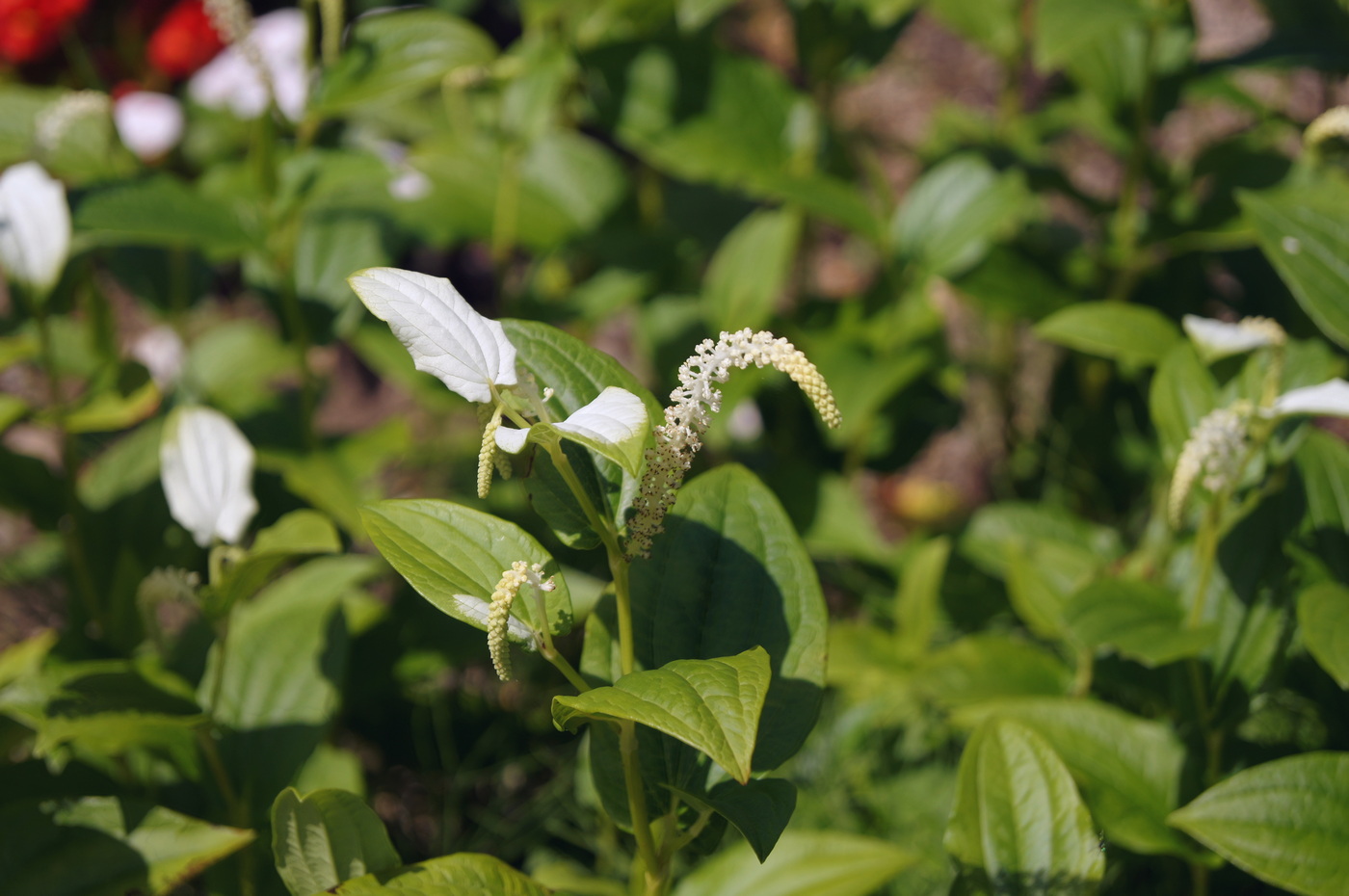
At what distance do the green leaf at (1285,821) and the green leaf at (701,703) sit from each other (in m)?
0.41

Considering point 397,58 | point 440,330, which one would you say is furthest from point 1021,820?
point 397,58

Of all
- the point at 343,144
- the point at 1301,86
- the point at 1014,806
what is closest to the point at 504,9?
the point at 343,144

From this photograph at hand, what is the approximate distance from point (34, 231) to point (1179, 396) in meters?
1.07

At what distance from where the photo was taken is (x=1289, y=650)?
939 mm

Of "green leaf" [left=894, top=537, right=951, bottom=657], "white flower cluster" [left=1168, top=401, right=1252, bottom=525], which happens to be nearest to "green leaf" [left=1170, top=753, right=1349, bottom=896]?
"white flower cluster" [left=1168, top=401, right=1252, bottom=525]

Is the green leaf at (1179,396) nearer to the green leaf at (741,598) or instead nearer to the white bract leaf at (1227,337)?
the white bract leaf at (1227,337)

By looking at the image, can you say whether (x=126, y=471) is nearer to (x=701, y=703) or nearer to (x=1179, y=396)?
(x=701, y=703)

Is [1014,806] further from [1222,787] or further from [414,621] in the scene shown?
[414,621]

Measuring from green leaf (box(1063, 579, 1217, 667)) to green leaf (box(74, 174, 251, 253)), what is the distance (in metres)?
0.91

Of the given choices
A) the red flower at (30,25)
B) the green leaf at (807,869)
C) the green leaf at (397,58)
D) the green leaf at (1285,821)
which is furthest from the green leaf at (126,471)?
the red flower at (30,25)

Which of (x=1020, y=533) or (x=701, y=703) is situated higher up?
(x=701, y=703)

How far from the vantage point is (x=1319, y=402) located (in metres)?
0.77

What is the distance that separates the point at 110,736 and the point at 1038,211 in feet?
5.11

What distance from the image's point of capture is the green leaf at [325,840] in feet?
2.28
